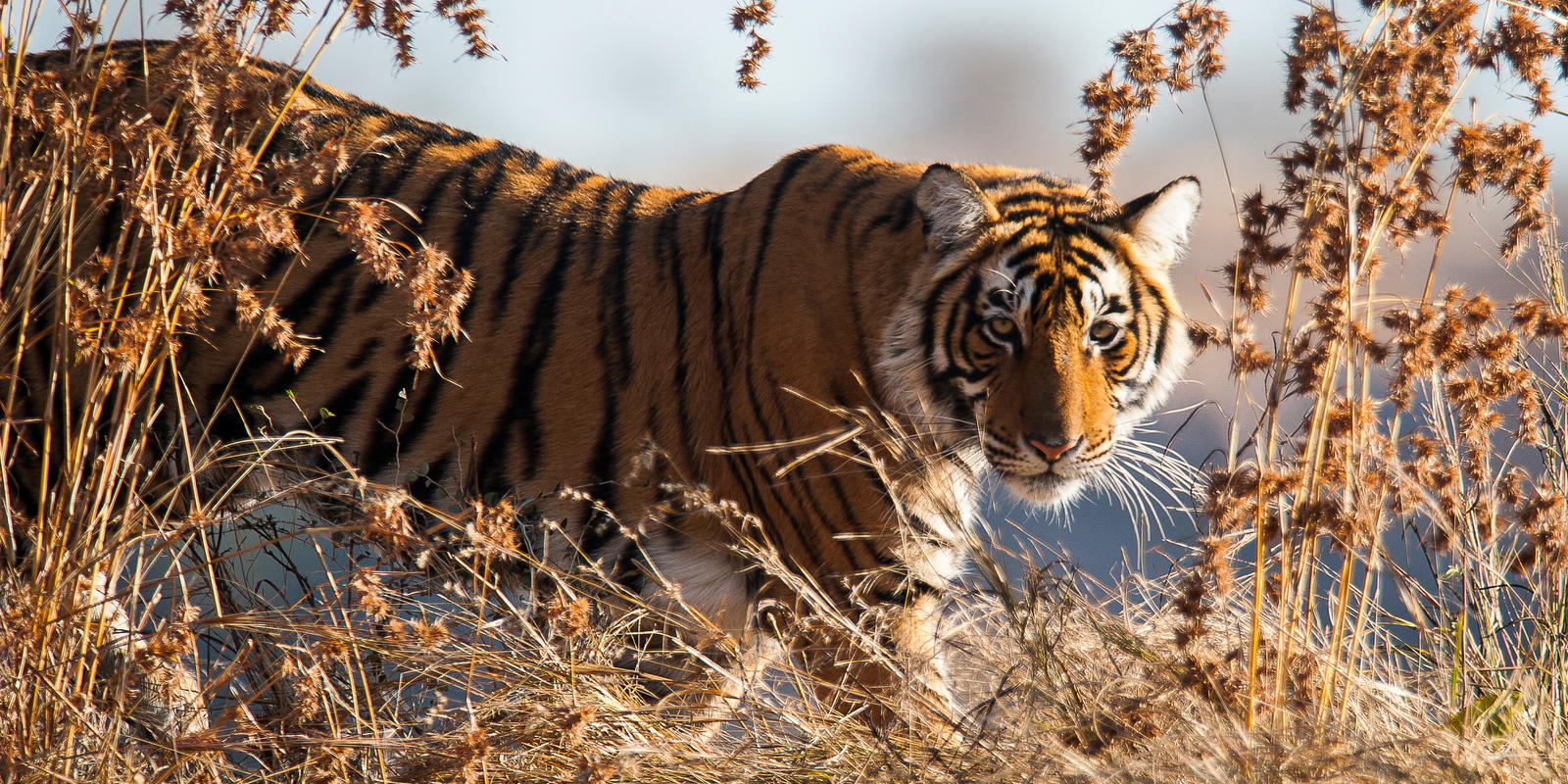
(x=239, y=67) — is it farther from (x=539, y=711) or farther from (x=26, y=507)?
(x=539, y=711)

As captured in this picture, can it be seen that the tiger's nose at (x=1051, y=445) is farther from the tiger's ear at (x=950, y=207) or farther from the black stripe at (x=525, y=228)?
the black stripe at (x=525, y=228)

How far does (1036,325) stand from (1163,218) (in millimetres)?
550

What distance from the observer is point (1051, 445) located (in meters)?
3.21

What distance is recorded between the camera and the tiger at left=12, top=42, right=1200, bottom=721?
131 inches

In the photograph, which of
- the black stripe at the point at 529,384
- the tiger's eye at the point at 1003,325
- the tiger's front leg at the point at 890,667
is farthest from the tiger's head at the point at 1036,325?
the black stripe at the point at 529,384

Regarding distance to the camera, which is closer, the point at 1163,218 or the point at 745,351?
the point at 1163,218

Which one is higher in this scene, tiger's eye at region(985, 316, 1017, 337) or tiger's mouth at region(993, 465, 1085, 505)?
tiger's eye at region(985, 316, 1017, 337)

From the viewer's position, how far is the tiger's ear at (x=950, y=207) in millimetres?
3258

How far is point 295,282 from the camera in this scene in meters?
3.91

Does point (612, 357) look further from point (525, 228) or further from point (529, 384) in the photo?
point (525, 228)

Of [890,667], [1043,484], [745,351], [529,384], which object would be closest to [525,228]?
[529,384]

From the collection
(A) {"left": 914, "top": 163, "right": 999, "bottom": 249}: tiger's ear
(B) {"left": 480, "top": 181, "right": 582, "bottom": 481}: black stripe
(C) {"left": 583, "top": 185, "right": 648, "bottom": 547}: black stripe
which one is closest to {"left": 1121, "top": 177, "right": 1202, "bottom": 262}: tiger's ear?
(A) {"left": 914, "top": 163, "right": 999, "bottom": 249}: tiger's ear

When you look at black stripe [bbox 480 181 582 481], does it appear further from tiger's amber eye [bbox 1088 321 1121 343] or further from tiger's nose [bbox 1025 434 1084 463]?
tiger's amber eye [bbox 1088 321 1121 343]

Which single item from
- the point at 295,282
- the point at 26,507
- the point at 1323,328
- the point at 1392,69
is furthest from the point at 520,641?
the point at 1392,69
